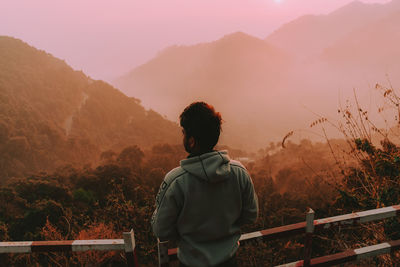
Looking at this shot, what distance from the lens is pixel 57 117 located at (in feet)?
155

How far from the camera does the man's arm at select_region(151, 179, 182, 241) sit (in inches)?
48.4

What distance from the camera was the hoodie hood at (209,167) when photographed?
1205 millimetres

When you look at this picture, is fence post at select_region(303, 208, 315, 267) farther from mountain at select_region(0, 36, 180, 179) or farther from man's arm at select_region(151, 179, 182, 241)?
mountain at select_region(0, 36, 180, 179)

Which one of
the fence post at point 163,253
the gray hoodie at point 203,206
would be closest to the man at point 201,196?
the gray hoodie at point 203,206

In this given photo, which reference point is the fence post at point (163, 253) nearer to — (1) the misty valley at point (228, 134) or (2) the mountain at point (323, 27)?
(1) the misty valley at point (228, 134)

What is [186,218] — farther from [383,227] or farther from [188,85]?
[188,85]

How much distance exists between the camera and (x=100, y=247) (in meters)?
1.53

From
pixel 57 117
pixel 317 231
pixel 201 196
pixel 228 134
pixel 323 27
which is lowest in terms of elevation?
pixel 228 134

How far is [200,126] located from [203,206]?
37 cm

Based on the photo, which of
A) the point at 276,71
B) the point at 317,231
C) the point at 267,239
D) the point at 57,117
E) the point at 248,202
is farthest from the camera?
the point at 276,71

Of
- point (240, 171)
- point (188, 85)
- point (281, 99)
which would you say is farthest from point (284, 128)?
point (240, 171)

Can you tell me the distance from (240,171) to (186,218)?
351mm

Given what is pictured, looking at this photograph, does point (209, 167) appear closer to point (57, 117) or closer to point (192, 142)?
point (192, 142)

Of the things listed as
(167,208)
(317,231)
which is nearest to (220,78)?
(317,231)
